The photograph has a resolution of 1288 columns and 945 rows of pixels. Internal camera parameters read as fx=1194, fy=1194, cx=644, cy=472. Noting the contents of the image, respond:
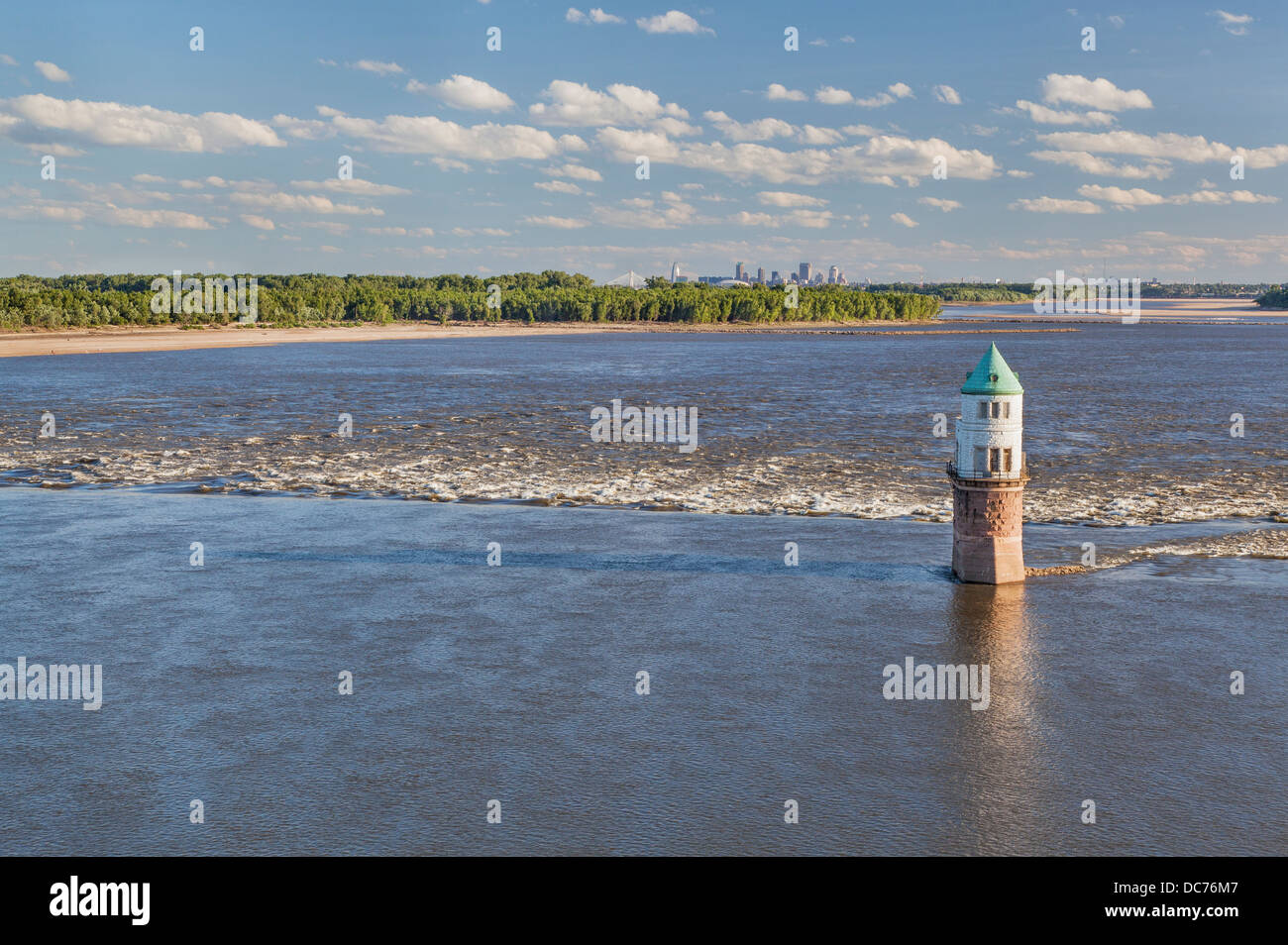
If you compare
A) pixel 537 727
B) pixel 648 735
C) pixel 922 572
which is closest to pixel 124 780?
pixel 537 727

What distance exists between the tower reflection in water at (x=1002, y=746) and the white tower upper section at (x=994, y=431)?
10.3ft

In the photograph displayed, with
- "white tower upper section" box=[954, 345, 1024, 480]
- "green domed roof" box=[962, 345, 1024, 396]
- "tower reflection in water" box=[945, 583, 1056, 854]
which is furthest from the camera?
"green domed roof" box=[962, 345, 1024, 396]

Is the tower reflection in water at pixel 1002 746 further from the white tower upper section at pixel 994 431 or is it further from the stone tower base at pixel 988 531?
the white tower upper section at pixel 994 431

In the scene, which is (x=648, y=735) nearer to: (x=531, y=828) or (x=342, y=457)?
(x=531, y=828)

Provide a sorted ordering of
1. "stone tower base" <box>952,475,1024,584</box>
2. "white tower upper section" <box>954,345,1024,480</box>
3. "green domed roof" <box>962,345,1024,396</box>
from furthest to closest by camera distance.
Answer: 1. "stone tower base" <box>952,475,1024,584</box>
2. "green domed roof" <box>962,345,1024,396</box>
3. "white tower upper section" <box>954,345,1024,480</box>

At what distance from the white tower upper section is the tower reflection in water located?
3142 millimetres

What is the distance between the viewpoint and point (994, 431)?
2756 centimetres

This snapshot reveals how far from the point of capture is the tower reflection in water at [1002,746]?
630 inches

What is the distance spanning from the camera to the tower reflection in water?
16.0 meters

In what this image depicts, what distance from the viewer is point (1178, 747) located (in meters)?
18.8

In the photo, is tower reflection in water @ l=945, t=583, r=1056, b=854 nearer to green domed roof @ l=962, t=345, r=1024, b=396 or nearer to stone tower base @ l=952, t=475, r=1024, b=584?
stone tower base @ l=952, t=475, r=1024, b=584

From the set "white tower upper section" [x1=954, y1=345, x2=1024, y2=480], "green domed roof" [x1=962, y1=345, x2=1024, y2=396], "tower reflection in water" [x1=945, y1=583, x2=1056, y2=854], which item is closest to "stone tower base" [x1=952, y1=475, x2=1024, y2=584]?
"white tower upper section" [x1=954, y1=345, x2=1024, y2=480]

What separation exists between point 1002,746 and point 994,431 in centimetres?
1044
